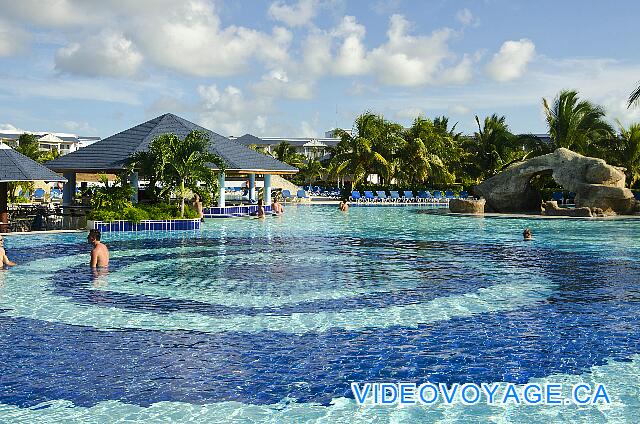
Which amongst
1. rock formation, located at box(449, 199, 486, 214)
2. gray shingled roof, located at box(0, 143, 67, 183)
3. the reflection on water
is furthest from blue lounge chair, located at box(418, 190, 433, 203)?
the reflection on water

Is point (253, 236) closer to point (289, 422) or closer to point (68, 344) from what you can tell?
point (68, 344)

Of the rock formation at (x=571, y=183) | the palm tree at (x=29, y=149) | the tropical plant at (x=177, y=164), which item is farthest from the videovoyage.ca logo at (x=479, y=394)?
the palm tree at (x=29, y=149)

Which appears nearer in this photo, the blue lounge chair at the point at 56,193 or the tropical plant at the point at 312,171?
the blue lounge chair at the point at 56,193

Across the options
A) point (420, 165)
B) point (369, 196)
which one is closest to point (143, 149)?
A: point (369, 196)

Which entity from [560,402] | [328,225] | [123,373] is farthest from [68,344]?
[328,225]

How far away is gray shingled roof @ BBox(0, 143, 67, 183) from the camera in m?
21.8

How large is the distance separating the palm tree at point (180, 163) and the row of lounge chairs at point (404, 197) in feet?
59.9

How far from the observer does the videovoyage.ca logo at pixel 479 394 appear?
6.23 meters

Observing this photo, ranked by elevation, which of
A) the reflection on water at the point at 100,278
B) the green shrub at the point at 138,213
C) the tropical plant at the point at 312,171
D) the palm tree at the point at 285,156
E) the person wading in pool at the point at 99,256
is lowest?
the reflection on water at the point at 100,278

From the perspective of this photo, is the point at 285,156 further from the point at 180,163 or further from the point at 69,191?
the point at 180,163

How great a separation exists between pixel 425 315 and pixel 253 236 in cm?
1249

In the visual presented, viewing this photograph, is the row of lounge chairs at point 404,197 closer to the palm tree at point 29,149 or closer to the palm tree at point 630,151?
Answer: the palm tree at point 630,151

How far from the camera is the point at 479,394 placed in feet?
21.0

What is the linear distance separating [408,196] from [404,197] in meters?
0.52
